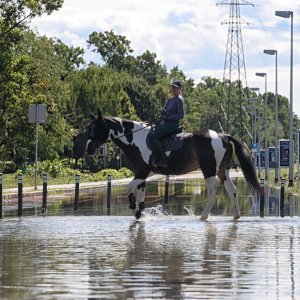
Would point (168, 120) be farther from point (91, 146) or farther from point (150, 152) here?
point (91, 146)

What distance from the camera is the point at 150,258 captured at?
49.6ft

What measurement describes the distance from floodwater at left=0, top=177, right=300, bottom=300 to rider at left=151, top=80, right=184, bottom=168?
1556 mm

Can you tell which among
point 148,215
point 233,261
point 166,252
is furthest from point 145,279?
point 148,215

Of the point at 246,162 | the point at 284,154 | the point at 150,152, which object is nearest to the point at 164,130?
the point at 150,152

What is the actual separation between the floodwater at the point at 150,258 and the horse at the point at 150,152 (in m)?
0.79

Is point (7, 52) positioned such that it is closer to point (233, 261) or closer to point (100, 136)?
point (100, 136)

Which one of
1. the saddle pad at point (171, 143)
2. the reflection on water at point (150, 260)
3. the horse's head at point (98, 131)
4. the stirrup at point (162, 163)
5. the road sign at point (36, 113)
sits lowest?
the reflection on water at point (150, 260)

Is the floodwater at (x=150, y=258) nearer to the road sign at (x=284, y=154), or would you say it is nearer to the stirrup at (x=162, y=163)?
the stirrup at (x=162, y=163)

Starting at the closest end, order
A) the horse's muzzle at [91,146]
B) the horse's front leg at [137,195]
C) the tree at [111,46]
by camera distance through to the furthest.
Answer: the horse's front leg at [137,195] < the horse's muzzle at [91,146] < the tree at [111,46]

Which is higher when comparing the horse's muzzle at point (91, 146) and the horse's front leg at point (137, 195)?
the horse's muzzle at point (91, 146)

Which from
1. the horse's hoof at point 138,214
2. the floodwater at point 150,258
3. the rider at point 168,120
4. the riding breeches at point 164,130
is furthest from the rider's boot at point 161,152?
the floodwater at point 150,258

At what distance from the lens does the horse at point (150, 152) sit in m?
23.6

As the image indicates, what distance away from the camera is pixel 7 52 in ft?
140

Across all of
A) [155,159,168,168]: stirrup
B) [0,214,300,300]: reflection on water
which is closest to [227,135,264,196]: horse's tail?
[155,159,168,168]: stirrup
